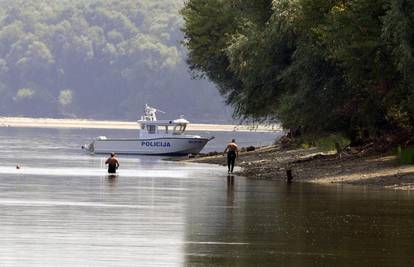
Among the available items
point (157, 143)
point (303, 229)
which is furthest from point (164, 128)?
point (303, 229)

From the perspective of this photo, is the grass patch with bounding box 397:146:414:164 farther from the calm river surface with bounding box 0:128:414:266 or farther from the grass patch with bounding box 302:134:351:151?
the grass patch with bounding box 302:134:351:151

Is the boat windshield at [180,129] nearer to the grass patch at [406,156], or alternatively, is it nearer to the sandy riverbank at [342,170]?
the sandy riverbank at [342,170]

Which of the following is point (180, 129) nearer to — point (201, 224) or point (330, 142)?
point (330, 142)

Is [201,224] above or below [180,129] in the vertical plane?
below

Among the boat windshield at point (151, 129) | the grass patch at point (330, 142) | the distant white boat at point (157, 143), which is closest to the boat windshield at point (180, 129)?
the distant white boat at point (157, 143)

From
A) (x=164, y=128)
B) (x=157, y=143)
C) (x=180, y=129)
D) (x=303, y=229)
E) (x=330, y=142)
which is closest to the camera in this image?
(x=303, y=229)

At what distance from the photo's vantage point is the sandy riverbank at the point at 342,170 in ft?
138

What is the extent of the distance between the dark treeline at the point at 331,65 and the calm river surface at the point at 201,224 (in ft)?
15.8

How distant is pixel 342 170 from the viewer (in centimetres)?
4678

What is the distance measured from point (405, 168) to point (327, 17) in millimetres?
6121

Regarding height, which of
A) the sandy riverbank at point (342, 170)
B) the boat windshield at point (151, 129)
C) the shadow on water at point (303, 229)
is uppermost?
the boat windshield at point (151, 129)

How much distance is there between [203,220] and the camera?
1109 inches

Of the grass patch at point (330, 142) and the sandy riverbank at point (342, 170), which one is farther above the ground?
the grass patch at point (330, 142)

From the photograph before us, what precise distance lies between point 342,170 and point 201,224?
20.1 metres
